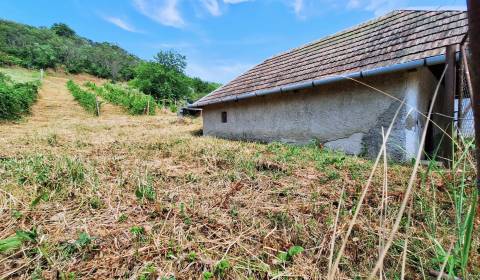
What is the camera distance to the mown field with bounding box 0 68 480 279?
1.61m

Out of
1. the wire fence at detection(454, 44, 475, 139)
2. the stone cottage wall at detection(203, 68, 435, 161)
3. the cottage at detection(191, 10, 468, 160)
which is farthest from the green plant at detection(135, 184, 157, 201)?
the wire fence at detection(454, 44, 475, 139)

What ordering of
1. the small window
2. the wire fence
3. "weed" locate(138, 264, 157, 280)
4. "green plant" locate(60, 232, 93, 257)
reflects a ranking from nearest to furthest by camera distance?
1. "weed" locate(138, 264, 157, 280)
2. "green plant" locate(60, 232, 93, 257)
3. the wire fence
4. the small window

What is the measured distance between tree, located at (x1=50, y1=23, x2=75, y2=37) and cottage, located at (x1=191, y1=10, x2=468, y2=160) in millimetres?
95434

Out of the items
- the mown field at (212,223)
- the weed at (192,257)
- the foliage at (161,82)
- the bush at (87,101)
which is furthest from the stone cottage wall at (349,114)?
the foliage at (161,82)

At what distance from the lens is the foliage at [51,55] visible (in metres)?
45.7

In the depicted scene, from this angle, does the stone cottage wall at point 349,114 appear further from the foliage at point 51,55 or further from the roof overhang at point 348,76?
the foliage at point 51,55

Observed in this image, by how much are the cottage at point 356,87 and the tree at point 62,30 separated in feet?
313

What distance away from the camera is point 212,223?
2168mm

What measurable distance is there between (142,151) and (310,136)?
4.34m

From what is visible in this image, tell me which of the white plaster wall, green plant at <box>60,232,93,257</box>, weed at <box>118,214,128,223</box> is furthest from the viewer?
the white plaster wall

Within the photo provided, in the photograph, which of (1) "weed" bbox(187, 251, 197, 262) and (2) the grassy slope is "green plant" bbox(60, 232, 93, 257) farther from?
(2) the grassy slope

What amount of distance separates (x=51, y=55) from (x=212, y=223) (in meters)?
60.7

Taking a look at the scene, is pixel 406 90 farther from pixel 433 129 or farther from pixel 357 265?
pixel 357 265

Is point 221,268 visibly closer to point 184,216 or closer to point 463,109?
point 184,216
